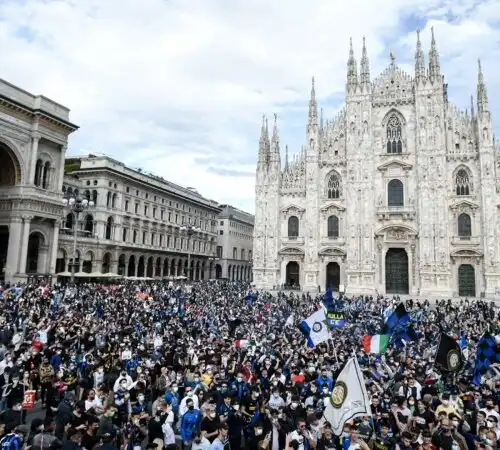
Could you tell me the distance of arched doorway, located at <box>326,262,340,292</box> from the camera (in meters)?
44.1

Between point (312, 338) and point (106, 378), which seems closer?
point (106, 378)

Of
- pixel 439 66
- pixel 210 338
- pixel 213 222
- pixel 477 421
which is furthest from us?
pixel 213 222

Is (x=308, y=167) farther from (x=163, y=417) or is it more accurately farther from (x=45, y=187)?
(x=163, y=417)

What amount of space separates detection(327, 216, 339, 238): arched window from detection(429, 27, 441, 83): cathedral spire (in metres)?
16.6

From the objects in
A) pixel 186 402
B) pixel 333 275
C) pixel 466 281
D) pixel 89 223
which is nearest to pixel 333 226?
pixel 333 275

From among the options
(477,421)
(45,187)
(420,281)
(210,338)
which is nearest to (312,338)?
(210,338)

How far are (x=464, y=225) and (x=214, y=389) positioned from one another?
3684 cm

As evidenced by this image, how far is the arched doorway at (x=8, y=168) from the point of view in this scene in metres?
35.1

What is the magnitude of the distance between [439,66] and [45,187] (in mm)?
39134

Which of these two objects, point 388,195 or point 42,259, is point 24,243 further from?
point 388,195

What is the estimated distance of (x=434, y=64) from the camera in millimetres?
41844

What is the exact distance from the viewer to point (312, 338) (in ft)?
46.4

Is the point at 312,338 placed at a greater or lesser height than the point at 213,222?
lesser

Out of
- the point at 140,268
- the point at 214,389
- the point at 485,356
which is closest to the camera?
the point at 214,389
